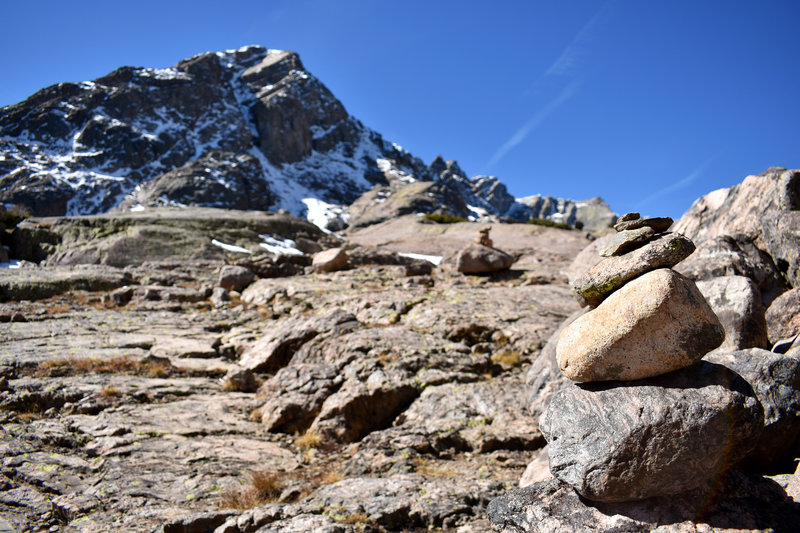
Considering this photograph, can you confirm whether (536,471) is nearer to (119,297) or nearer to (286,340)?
(286,340)

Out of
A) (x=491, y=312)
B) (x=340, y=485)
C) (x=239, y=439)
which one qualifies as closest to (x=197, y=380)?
(x=239, y=439)

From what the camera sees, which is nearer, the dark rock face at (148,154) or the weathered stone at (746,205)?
the weathered stone at (746,205)

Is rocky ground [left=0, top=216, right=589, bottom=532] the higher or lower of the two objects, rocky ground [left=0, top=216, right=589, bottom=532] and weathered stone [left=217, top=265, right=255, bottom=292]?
the lower

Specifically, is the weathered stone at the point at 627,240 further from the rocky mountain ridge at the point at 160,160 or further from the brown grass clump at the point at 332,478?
the rocky mountain ridge at the point at 160,160

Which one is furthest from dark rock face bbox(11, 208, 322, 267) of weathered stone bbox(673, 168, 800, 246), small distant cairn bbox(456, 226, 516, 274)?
weathered stone bbox(673, 168, 800, 246)

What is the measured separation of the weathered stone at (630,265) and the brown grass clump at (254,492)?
635cm

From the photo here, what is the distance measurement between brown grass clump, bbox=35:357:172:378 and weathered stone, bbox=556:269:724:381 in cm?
1189

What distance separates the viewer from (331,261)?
25.3 metres

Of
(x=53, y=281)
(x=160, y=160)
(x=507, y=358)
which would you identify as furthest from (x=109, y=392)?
(x=160, y=160)

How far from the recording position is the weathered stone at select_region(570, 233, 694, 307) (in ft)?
20.7

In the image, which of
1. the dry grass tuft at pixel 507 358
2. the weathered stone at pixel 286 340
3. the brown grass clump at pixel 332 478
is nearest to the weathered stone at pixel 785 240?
the dry grass tuft at pixel 507 358

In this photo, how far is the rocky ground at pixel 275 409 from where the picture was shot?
24.9 ft

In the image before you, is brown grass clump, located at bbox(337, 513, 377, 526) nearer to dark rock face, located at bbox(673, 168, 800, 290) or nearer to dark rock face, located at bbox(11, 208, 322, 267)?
dark rock face, located at bbox(673, 168, 800, 290)

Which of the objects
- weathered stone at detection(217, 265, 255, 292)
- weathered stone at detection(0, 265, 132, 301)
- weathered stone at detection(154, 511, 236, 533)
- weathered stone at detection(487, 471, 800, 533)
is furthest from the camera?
weathered stone at detection(217, 265, 255, 292)
